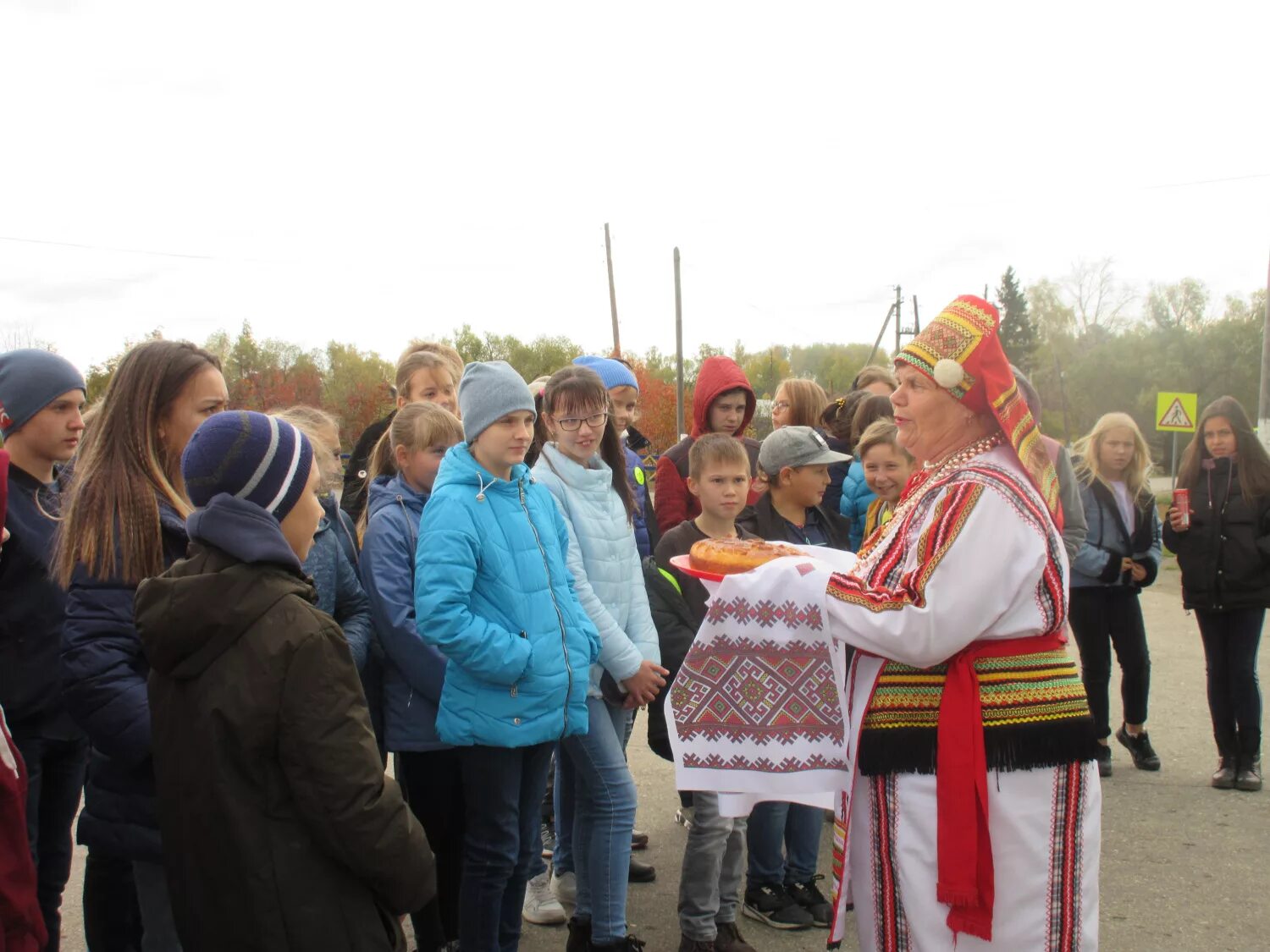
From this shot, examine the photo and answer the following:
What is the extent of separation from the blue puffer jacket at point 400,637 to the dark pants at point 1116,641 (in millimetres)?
4096

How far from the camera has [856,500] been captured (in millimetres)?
5625

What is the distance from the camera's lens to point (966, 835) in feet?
8.18

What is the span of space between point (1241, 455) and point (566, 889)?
4.57 meters

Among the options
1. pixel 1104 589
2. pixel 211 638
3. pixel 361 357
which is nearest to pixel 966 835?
pixel 211 638

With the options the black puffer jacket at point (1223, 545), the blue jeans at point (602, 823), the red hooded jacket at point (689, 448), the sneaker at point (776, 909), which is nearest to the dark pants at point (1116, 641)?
the black puffer jacket at point (1223, 545)

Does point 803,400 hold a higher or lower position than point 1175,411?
lower

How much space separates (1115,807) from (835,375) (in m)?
69.4

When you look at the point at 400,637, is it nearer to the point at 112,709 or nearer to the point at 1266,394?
the point at 112,709

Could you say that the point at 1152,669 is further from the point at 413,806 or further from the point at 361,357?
the point at 361,357

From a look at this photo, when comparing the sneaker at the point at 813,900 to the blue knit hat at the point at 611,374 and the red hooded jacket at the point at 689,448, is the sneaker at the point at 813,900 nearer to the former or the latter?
the red hooded jacket at the point at 689,448

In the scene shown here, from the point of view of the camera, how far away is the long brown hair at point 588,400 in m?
4.00

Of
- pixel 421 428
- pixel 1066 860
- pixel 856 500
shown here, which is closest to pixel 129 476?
pixel 421 428

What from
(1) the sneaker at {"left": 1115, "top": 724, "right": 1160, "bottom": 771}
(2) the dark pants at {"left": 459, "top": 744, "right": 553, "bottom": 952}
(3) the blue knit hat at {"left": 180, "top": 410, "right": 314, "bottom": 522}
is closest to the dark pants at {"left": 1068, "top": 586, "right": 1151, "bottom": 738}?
(1) the sneaker at {"left": 1115, "top": 724, "right": 1160, "bottom": 771}

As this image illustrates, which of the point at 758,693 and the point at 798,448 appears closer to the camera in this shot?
the point at 758,693
